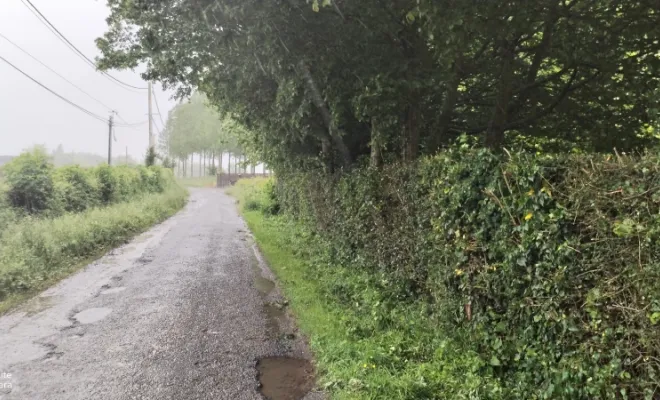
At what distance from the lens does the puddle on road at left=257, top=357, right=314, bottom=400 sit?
4.61m

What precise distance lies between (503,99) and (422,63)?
1.79 m

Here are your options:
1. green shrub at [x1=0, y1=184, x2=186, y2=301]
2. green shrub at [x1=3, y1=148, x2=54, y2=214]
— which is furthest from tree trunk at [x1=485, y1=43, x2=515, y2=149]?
green shrub at [x1=3, y1=148, x2=54, y2=214]

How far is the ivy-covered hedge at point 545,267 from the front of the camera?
9.10 ft

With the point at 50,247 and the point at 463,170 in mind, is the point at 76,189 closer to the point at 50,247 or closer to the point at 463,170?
the point at 50,247

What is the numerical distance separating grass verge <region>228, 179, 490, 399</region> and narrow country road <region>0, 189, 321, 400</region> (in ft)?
1.06

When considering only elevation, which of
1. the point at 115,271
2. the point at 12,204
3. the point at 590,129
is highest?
the point at 590,129

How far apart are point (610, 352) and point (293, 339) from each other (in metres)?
4.03

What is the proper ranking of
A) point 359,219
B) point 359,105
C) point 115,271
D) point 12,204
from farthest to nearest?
point 12,204
point 115,271
point 359,219
point 359,105

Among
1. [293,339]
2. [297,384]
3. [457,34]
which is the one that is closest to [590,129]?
[457,34]

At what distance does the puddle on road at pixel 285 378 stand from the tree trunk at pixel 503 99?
510cm

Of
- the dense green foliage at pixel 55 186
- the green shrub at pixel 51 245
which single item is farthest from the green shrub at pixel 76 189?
the green shrub at pixel 51 245

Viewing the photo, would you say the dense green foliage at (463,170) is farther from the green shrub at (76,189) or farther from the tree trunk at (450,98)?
the green shrub at (76,189)

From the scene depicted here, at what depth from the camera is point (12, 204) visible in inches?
624

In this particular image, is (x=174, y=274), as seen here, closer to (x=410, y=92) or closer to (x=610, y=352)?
(x=410, y=92)
